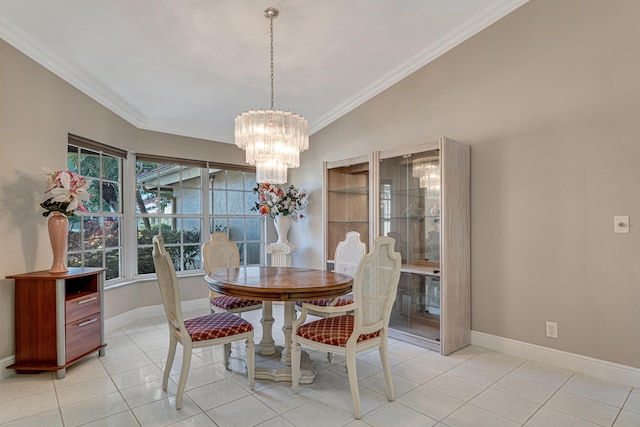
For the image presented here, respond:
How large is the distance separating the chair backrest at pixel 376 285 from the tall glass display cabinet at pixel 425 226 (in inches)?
40.6

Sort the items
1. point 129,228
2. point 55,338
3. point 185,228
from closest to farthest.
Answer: point 55,338 → point 129,228 → point 185,228

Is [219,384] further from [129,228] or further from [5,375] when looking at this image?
[129,228]

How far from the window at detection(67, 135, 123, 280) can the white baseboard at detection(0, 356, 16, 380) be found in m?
1.05

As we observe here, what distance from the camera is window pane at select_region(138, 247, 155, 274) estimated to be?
4520 mm

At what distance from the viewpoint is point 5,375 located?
105 inches

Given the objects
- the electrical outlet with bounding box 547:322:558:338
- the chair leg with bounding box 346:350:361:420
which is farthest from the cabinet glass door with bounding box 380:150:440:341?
the chair leg with bounding box 346:350:361:420

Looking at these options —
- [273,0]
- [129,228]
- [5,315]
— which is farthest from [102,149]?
[273,0]

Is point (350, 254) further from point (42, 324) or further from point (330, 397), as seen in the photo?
point (42, 324)

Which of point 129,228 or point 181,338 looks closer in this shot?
point 181,338

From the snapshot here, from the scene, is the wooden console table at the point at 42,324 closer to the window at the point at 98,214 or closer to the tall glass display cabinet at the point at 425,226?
the window at the point at 98,214

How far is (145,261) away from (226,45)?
293 centimetres

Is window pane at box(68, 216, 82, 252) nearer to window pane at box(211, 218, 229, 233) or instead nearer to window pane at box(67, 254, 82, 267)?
window pane at box(67, 254, 82, 267)

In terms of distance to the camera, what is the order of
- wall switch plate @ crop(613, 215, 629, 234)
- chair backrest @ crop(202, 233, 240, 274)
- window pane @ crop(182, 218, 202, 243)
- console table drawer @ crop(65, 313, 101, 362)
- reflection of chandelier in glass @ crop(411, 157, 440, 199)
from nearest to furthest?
wall switch plate @ crop(613, 215, 629, 234), console table drawer @ crop(65, 313, 101, 362), reflection of chandelier in glass @ crop(411, 157, 440, 199), chair backrest @ crop(202, 233, 240, 274), window pane @ crop(182, 218, 202, 243)

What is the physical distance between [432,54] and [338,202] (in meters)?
1.92
